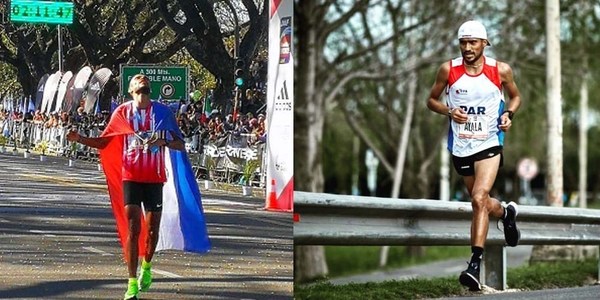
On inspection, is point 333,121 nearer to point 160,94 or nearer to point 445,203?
point 445,203

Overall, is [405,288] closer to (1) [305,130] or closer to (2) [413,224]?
(2) [413,224]

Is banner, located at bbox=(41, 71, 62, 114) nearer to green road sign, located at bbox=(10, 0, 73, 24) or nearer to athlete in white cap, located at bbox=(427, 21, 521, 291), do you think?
green road sign, located at bbox=(10, 0, 73, 24)

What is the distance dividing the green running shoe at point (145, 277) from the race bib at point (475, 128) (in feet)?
7.63

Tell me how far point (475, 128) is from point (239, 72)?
5.93 ft

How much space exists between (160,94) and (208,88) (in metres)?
0.26

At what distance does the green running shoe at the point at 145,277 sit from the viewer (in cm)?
678

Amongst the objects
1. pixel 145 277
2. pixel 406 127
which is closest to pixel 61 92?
pixel 145 277

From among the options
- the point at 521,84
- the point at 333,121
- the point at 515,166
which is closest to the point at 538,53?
the point at 521,84

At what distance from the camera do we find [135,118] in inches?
270

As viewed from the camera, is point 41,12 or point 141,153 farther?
point 141,153

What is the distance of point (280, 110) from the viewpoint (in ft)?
23.4

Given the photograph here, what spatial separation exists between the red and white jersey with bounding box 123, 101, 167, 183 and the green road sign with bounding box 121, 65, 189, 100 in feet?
0.29

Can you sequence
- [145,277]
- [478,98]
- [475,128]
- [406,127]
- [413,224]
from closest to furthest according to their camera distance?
1. [145,277]
2. [478,98]
3. [475,128]
4. [413,224]
5. [406,127]

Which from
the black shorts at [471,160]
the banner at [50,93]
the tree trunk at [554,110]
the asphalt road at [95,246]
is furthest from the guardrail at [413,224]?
the tree trunk at [554,110]
